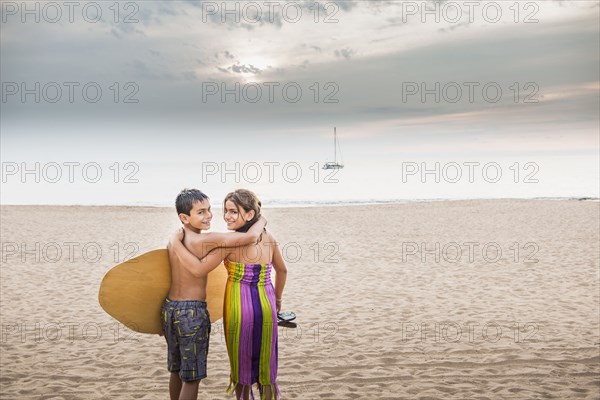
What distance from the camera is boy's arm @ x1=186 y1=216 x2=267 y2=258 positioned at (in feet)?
13.6

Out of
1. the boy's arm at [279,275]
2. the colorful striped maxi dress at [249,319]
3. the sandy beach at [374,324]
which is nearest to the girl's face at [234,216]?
the colorful striped maxi dress at [249,319]

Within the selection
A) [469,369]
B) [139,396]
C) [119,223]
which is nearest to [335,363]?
[469,369]

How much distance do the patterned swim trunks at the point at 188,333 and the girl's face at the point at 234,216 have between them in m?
0.70

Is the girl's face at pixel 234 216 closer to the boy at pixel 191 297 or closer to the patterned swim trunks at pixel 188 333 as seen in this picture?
the boy at pixel 191 297

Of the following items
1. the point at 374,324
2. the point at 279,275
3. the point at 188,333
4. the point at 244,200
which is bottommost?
the point at 374,324

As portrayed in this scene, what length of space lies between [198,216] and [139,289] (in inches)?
32.7

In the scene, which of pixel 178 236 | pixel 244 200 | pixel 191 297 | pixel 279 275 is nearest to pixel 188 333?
pixel 191 297

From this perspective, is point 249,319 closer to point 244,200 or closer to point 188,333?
point 188,333

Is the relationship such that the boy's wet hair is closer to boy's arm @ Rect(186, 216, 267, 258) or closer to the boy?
the boy

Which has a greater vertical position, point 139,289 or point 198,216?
point 198,216

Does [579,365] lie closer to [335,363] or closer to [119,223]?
[335,363]

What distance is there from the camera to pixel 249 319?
4.28 meters

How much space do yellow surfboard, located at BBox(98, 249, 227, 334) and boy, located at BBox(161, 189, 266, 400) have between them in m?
0.09

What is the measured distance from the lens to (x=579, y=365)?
6.78m
